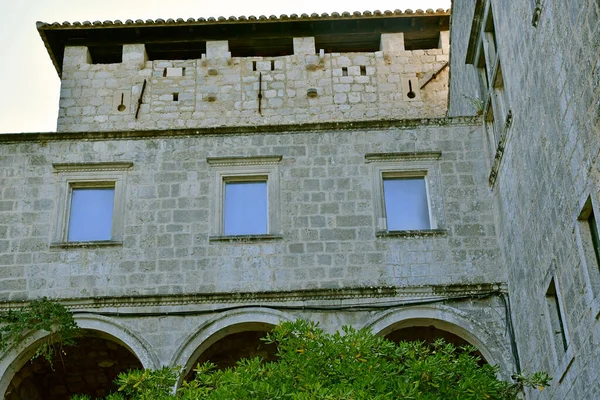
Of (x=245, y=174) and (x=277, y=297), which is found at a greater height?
(x=245, y=174)

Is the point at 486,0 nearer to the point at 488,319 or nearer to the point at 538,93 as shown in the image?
the point at 538,93

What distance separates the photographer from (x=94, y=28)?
22.5 meters

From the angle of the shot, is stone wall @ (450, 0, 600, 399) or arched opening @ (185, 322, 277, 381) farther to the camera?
arched opening @ (185, 322, 277, 381)

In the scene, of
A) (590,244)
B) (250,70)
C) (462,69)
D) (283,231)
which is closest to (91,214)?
(283,231)

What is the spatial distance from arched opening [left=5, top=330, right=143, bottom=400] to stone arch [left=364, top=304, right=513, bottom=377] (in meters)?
4.02

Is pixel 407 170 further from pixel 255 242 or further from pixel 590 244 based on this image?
pixel 590 244

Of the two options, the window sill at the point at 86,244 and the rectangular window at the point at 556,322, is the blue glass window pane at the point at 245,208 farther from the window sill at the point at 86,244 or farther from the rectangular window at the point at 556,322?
the rectangular window at the point at 556,322

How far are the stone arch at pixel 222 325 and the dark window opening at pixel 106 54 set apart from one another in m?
10.2

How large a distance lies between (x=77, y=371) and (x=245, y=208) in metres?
4.01

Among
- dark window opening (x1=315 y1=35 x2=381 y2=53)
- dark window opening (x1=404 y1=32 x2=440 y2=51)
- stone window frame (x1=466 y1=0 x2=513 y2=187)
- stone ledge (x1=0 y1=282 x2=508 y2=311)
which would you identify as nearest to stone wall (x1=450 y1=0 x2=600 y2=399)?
stone window frame (x1=466 y1=0 x2=513 y2=187)

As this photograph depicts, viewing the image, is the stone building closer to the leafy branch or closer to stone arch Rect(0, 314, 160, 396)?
stone arch Rect(0, 314, 160, 396)

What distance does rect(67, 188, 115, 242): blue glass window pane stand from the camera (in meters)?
15.6

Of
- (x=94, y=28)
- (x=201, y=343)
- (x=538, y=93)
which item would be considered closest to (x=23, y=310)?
(x=201, y=343)

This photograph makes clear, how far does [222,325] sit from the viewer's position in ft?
47.8
